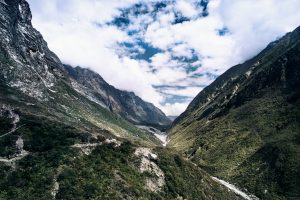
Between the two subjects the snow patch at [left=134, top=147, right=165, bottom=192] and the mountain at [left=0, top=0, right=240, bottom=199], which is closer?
the mountain at [left=0, top=0, right=240, bottom=199]

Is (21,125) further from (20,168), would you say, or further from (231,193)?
(231,193)

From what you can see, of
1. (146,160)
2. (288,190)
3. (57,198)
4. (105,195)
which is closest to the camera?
(57,198)

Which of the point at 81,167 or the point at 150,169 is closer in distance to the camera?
the point at 81,167

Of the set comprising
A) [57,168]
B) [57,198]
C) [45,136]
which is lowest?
[57,198]

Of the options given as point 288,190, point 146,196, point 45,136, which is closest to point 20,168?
point 45,136

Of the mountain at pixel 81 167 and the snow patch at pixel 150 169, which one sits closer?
the mountain at pixel 81 167

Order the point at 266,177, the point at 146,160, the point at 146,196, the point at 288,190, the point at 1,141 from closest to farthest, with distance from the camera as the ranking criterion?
the point at 146,196, the point at 1,141, the point at 146,160, the point at 288,190, the point at 266,177

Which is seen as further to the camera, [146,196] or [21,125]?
[21,125]

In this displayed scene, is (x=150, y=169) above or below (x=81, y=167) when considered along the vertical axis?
above

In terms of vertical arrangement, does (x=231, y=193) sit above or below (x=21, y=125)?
below
